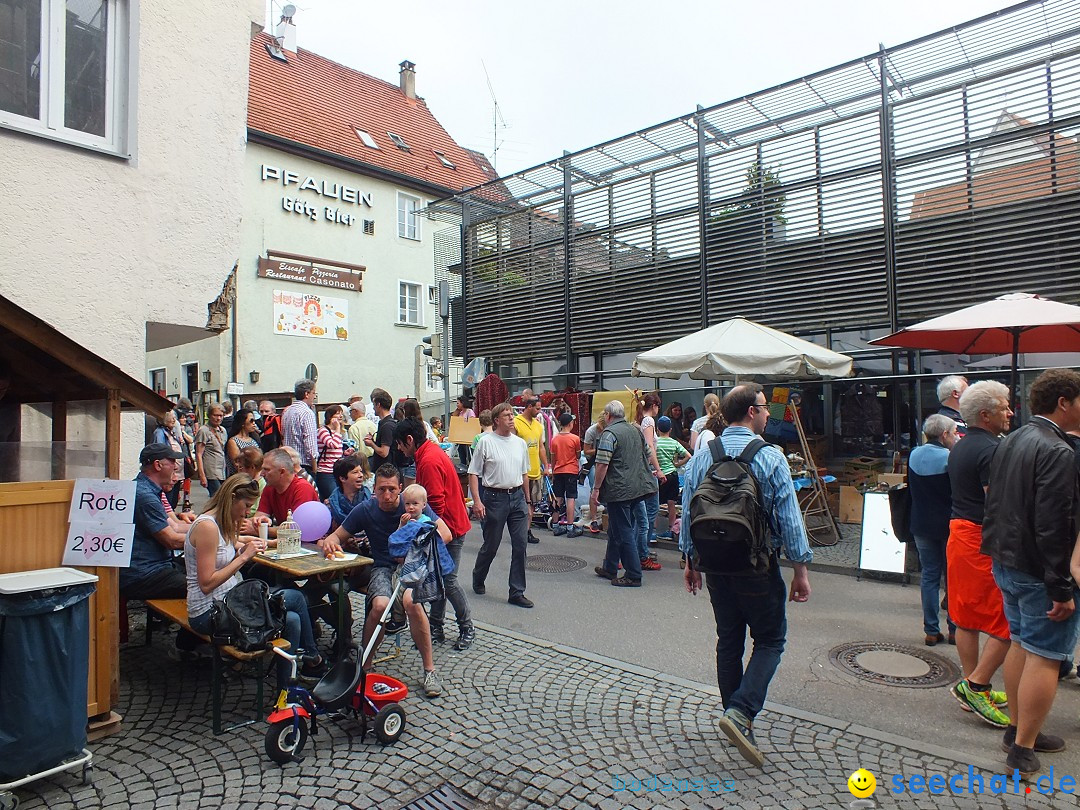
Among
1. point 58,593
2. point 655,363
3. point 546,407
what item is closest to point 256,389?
point 546,407

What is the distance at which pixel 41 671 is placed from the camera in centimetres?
334

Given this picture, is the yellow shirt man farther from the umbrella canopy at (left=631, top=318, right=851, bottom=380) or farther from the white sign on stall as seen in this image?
the white sign on stall

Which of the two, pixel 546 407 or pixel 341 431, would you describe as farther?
pixel 546 407

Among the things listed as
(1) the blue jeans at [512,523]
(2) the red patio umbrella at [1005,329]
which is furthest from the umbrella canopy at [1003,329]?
(1) the blue jeans at [512,523]

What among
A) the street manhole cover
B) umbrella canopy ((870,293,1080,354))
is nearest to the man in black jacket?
umbrella canopy ((870,293,1080,354))

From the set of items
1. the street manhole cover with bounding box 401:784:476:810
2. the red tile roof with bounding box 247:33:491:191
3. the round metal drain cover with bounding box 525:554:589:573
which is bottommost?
the street manhole cover with bounding box 401:784:476:810

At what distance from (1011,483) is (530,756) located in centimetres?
283

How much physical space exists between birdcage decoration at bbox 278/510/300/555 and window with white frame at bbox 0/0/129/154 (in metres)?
3.53

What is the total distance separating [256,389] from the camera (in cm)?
2277

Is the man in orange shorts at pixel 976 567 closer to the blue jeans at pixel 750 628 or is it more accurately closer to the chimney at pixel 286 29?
the blue jeans at pixel 750 628

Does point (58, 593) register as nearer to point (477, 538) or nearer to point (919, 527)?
point (919, 527)

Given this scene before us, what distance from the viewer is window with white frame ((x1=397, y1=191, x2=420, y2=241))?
27438 mm

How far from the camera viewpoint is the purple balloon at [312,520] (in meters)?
5.44

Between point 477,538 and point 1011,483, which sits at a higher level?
point 1011,483
